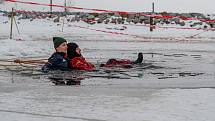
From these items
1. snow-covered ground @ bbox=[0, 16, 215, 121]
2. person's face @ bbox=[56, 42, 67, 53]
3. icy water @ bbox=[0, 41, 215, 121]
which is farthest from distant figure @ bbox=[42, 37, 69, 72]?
snow-covered ground @ bbox=[0, 16, 215, 121]

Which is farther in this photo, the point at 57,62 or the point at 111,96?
the point at 57,62

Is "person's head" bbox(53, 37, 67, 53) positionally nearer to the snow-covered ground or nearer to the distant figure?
the distant figure

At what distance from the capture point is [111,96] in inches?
335

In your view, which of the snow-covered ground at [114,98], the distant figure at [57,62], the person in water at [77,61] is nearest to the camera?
the snow-covered ground at [114,98]

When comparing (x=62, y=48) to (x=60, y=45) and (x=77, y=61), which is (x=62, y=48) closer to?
(x=60, y=45)

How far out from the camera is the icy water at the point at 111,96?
272 inches

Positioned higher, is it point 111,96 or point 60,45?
point 60,45

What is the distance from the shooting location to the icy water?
691cm

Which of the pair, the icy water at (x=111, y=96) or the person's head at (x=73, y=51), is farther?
the person's head at (x=73, y=51)

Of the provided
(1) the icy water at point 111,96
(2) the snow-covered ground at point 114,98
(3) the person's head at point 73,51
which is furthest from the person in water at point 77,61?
(2) the snow-covered ground at point 114,98

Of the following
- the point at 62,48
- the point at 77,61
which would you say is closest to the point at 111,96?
the point at 77,61

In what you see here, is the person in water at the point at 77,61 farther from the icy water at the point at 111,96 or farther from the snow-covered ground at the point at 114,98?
the snow-covered ground at the point at 114,98

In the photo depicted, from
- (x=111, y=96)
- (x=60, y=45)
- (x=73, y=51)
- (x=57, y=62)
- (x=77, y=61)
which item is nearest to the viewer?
(x=111, y=96)

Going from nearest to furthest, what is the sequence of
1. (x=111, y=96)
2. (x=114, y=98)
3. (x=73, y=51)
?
(x=114, y=98)
(x=111, y=96)
(x=73, y=51)
